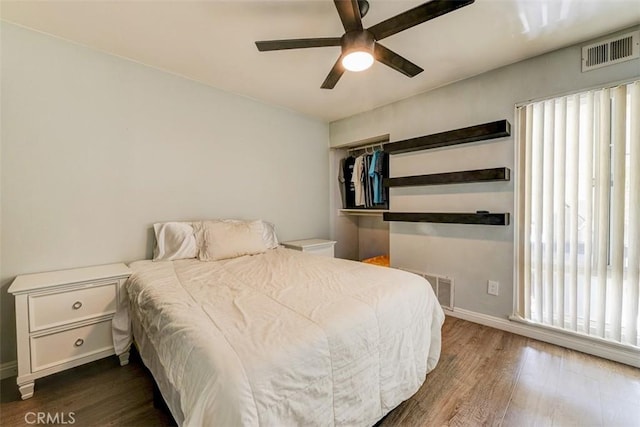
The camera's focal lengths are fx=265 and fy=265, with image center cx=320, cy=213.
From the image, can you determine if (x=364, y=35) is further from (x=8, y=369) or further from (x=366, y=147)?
(x=8, y=369)

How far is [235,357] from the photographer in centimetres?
88

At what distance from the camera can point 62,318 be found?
5.51ft

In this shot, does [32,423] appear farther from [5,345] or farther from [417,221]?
[417,221]

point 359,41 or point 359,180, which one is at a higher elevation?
point 359,41

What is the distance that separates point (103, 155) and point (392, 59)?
7.53ft

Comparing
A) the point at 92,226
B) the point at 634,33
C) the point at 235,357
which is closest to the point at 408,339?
the point at 235,357

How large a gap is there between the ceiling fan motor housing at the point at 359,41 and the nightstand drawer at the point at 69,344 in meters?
2.37

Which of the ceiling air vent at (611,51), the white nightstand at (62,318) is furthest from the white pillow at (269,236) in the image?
the ceiling air vent at (611,51)

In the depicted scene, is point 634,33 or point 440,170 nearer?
point 634,33

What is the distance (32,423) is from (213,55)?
2.61 meters

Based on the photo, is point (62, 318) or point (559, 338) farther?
point (559, 338)

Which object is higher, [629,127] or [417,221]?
[629,127]

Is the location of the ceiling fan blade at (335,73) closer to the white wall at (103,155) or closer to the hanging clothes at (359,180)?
the white wall at (103,155)

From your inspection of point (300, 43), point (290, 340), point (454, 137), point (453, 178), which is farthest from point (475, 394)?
point (300, 43)
